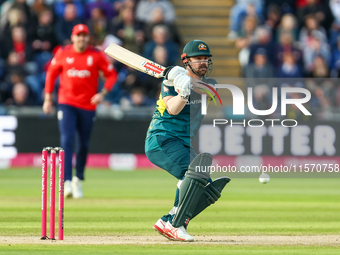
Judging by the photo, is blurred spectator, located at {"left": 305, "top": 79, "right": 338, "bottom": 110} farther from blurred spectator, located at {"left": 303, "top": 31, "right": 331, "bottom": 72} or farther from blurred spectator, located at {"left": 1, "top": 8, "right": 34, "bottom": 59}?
blurred spectator, located at {"left": 1, "top": 8, "right": 34, "bottom": 59}

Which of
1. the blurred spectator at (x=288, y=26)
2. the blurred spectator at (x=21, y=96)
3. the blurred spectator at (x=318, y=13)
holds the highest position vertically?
the blurred spectator at (x=318, y=13)

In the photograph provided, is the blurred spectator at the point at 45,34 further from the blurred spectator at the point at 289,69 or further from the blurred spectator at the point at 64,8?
the blurred spectator at the point at 289,69

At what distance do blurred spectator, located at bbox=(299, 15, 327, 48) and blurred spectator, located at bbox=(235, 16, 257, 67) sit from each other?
1232mm

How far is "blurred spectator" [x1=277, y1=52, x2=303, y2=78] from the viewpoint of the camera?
1507cm

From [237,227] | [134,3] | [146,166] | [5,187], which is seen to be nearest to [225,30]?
[134,3]

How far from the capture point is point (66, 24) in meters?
15.2

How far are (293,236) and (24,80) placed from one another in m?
9.10

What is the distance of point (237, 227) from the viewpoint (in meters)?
7.12

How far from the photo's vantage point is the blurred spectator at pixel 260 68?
48.0ft

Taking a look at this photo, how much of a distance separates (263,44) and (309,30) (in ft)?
5.72

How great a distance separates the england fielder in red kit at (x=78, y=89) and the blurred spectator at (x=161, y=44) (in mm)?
5254

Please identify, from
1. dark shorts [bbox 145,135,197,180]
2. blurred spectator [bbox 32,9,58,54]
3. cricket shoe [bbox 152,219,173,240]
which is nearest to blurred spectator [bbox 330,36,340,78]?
blurred spectator [bbox 32,9,58,54]

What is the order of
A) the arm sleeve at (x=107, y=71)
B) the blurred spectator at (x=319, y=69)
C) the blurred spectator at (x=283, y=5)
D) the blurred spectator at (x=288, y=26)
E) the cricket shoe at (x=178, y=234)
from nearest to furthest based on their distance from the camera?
the cricket shoe at (x=178, y=234) < the arm sleeve at (x=107, y=71) < the blurred spectator at (x=319, y=69) < the blurred spectator at (x=288, y=26) < the blurred spectator at (x=283, y=5)

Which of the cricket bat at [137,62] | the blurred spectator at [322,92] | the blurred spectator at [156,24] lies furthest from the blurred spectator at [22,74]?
the cricket bat at [137,62]
